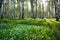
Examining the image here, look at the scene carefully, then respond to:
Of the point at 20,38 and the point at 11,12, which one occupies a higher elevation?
the point at 11,12

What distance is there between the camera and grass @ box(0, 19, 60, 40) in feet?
15.9

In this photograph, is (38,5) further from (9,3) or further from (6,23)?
(6,23)

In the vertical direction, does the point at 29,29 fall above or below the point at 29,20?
below

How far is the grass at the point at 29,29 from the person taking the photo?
4860 millimetres

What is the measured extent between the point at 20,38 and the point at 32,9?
1557 millimetres

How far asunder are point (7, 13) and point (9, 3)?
0.42 m

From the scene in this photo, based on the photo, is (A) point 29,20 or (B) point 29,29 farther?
(A) point 29,20

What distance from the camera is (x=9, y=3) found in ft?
18.7

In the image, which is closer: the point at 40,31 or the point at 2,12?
the point at 40,31

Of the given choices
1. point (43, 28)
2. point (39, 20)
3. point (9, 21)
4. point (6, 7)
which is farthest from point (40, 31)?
point (6, 7)

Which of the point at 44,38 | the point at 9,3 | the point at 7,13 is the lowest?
the point at 44,38

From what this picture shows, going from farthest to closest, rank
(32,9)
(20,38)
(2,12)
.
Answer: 1. (32,9)
2. (2,12)
3. (20,38)

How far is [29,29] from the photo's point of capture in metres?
5.06

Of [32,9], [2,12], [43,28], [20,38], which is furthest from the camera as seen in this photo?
[32,9]
